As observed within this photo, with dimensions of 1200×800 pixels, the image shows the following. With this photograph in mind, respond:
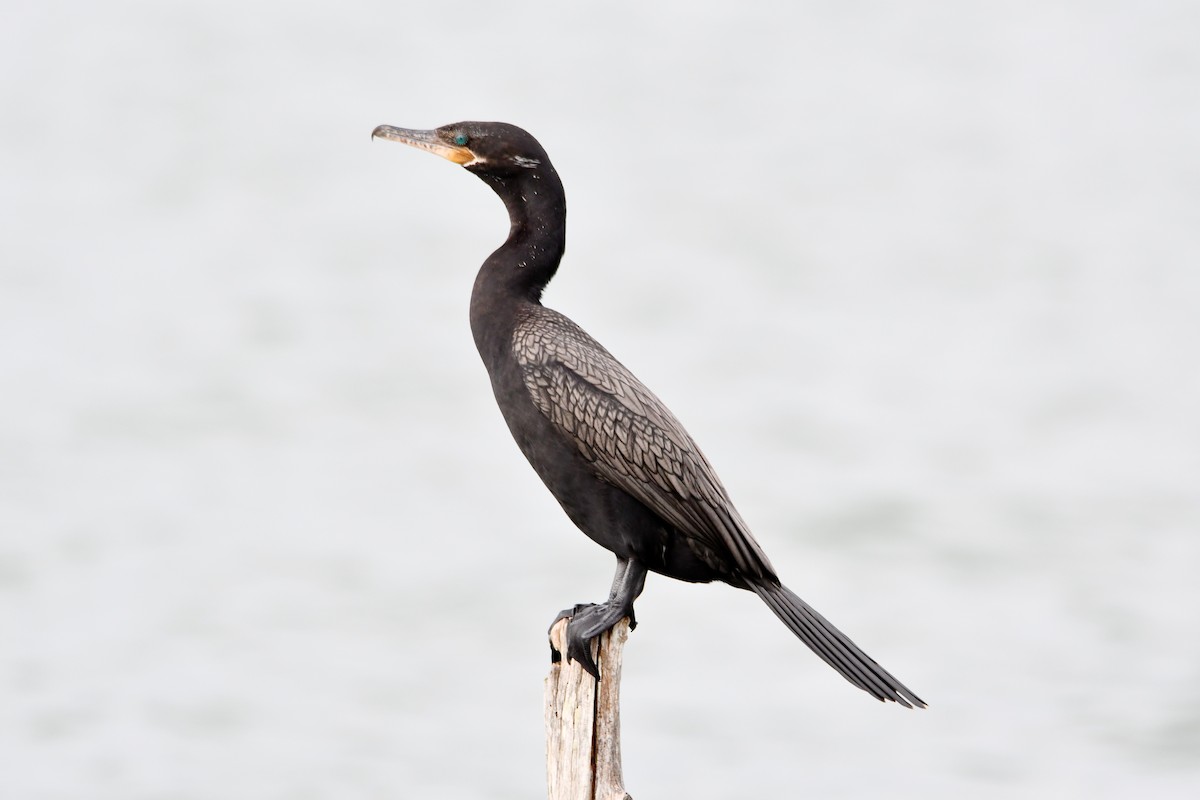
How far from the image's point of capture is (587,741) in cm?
479

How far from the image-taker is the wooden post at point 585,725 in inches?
189

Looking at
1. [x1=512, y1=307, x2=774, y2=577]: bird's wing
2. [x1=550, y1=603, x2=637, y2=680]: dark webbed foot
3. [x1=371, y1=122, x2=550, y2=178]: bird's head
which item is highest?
[x1=371, y1=122, x2=550, y2=178]: bird's head

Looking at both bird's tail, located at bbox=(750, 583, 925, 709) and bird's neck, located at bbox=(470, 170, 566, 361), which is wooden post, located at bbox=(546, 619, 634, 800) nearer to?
bird's tail, located at bbox=(750, 583, 925, 709)

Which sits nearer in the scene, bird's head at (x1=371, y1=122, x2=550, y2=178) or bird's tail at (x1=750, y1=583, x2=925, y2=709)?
bird's tail at (x1=750, y1=583, x2=925, y2=709)

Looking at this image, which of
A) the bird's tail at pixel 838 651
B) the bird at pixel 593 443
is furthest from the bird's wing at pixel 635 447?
the bird's tail at pixel 838 651

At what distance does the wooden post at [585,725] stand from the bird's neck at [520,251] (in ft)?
3.83

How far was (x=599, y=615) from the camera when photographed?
4902 mm

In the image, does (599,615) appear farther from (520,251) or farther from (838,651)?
(520,251)

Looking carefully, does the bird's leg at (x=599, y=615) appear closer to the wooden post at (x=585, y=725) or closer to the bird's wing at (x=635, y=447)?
the wooden post at (x=585, y=725)

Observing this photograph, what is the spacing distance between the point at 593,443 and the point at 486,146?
1.19 meters

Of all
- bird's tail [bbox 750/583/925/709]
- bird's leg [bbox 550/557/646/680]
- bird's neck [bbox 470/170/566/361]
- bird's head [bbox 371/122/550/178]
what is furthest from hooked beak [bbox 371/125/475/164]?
bird's tail [bbox 750/583/925/709]

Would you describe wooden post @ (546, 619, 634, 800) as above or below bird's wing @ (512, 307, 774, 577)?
below

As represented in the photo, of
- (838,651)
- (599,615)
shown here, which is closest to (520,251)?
(599,615)

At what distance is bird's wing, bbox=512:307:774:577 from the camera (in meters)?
4.88
